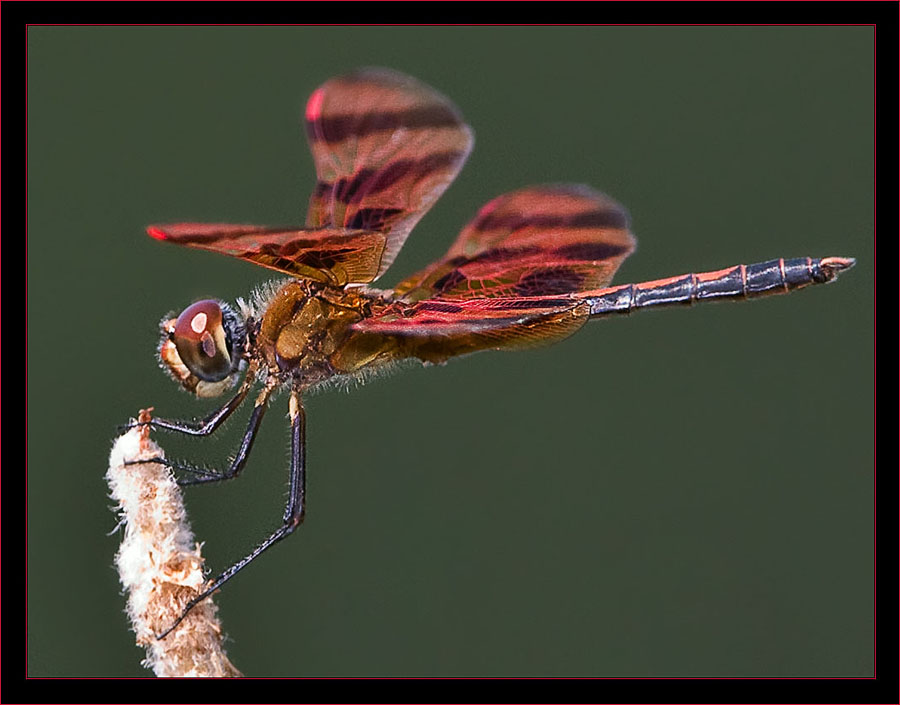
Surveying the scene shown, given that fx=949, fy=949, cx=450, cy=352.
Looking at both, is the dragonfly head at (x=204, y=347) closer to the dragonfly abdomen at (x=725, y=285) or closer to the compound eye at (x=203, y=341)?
the compound eye at (x=203, y=341)

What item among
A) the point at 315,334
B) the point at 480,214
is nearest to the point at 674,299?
the point at 480,214

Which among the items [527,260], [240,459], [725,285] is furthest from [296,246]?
[725,285]

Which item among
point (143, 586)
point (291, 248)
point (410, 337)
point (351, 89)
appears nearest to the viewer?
point (143, 586)

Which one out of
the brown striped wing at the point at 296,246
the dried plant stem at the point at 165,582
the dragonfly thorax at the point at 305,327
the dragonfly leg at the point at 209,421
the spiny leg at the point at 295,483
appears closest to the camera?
the dried plant stem at the point at 165,582

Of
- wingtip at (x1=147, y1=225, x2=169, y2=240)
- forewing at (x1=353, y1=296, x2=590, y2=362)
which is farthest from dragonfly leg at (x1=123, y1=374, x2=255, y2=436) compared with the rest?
wingtip at (x1=147, y1=225, x2=169, y2=240)

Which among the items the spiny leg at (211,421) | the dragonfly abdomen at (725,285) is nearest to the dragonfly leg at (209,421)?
the spiny leg at (211,421)

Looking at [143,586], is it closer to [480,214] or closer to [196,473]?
[196,473]
